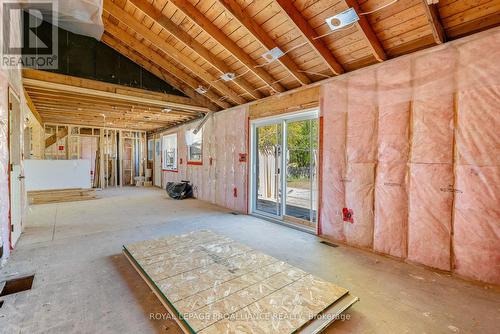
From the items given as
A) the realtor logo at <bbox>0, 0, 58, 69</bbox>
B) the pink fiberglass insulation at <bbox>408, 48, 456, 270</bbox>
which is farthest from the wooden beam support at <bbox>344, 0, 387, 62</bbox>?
the realtor logo at <bbox>0, 0, 58, 69</bbox>

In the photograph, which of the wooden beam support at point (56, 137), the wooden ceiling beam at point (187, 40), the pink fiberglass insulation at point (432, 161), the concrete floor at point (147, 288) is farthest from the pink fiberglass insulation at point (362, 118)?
the wooden beam support at point (56, 137)

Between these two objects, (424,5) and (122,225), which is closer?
(424,5)

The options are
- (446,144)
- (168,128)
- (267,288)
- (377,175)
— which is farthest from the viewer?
(168,128)

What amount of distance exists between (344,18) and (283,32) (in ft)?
3.46

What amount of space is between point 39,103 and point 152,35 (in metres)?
4.74

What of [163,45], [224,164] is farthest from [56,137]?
[163,45]

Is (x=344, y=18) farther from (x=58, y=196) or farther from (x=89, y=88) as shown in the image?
(x=58, y=196)

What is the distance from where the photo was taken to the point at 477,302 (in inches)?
88.4

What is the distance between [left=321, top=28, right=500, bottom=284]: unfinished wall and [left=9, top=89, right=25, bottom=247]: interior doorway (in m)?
4.92

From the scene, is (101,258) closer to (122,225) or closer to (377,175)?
(122,225)

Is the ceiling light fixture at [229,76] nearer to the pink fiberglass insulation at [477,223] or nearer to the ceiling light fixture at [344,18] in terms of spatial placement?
the ceiling light fixture at [344,18]

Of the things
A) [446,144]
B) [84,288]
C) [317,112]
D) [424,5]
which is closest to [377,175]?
[446,144]

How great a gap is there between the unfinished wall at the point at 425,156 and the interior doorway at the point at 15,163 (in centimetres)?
492

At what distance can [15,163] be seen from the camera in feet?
12.4
